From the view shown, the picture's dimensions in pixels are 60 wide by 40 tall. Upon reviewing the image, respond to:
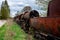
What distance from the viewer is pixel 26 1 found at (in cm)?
2491

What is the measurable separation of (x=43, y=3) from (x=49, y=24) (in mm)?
13407

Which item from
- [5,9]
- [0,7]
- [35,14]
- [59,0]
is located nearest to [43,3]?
[5,9]

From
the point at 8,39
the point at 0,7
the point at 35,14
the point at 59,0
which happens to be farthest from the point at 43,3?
the point at 59,0

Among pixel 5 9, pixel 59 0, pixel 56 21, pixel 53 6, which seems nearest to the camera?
pixel 56 21

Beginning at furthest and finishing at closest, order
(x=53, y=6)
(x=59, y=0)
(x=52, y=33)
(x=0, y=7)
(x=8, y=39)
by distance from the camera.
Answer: (x=0, y=7)
(x=8, y=39)
(x=53, y=6)
(x=59, y=0)
(x=52, y=33)

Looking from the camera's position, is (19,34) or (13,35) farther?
(19,34)

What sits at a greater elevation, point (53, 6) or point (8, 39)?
point (53, 6)

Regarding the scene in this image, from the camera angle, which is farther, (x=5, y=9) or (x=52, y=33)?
(x=5, y=9)

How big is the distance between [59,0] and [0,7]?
21070 millimetres

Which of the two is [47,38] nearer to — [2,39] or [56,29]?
[56,29]

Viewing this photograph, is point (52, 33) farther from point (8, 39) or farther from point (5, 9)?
point (5, 9)

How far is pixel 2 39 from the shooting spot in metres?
5.12

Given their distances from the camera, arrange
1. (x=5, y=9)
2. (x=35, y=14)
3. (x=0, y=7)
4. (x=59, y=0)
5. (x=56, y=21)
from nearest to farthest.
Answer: (x=56, y=21)
(x=59, y=0)
(x=35, y=14)
(x=5, y=9)
(x=0, y=7)

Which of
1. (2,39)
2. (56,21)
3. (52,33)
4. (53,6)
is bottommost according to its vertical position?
(2,39)
